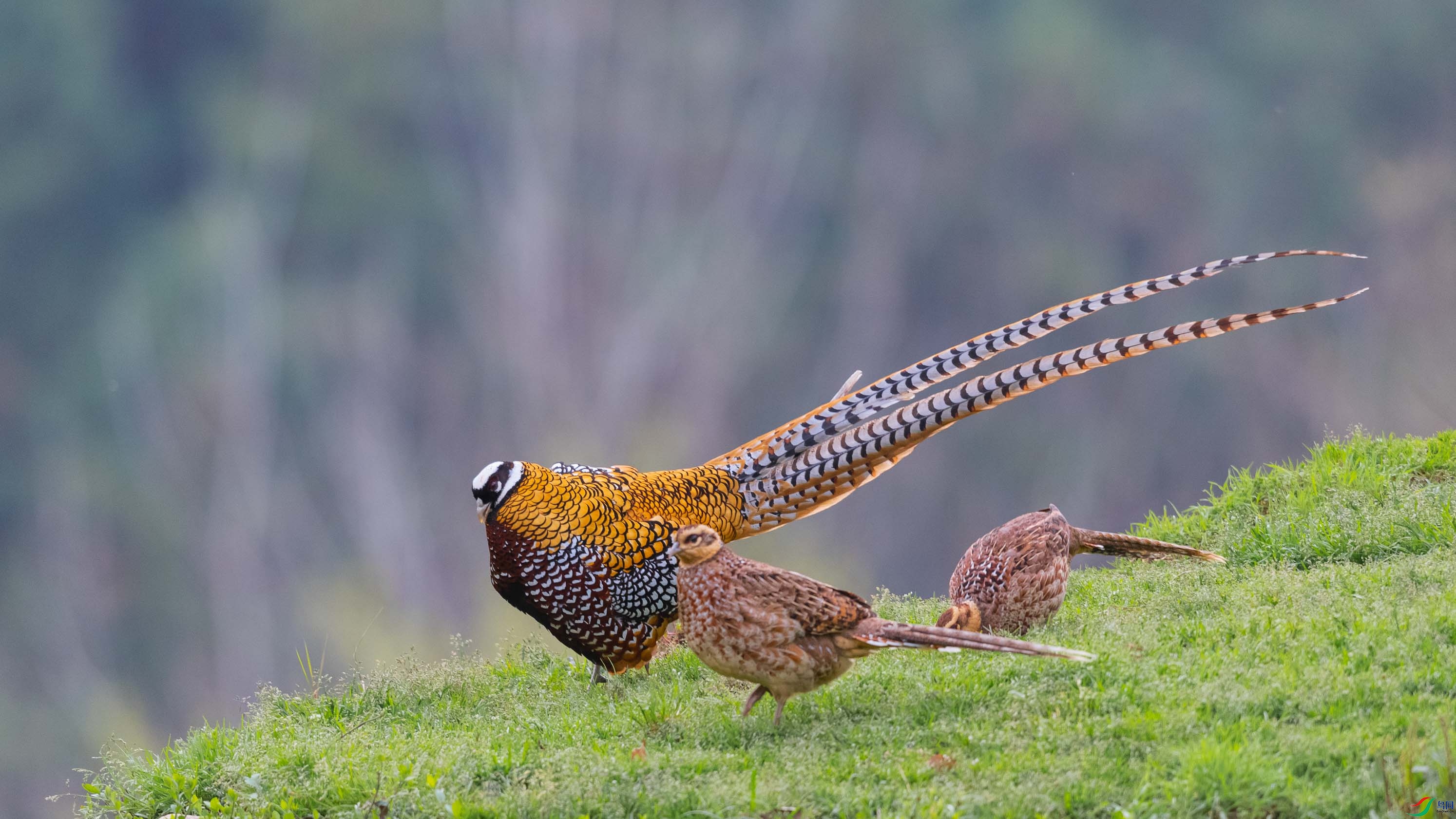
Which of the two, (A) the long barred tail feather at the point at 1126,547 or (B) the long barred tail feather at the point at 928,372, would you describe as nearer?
(B) the long barred tail feather at the point at 928,372

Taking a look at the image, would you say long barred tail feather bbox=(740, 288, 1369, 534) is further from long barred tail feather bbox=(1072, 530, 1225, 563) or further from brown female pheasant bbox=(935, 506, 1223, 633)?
long barred tail feather bbox=(1072, 530, 1225, 563)

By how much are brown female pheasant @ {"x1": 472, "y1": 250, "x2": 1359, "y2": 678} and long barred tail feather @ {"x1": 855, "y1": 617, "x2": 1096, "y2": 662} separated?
46.9 inches

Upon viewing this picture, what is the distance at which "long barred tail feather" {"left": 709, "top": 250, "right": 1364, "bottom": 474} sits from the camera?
4.82 meters

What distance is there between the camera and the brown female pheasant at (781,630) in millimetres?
4188

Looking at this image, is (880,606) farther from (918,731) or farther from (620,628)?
(918,731)

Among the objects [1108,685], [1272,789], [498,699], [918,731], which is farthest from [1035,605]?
[498,699]

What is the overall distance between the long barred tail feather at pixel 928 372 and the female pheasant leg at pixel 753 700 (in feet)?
6.13

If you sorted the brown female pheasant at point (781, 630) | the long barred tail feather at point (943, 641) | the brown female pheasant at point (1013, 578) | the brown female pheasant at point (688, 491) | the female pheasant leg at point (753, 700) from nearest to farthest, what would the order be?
the long barred tail feather at point (943, 641)
the brown female pheasant at point (781, 630)
the female pheasant leg at point (753, 700)
the brown female pheasant at point (688, 491)
the brown female pheasant at point (1013, 578)

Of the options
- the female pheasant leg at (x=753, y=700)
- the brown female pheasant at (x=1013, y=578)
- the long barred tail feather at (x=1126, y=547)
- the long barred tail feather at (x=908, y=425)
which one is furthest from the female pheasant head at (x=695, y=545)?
the long barred tail feather at (x=1126, y=547)

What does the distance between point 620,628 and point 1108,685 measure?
7.84ft

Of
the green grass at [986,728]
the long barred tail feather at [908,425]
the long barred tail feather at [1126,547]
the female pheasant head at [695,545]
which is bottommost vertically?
the green grass at [986,728]

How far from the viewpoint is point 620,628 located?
559cm

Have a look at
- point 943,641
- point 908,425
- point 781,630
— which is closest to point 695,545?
point 781,630

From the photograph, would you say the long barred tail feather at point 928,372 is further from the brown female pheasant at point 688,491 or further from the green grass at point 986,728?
the green grass at point 986,728
